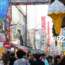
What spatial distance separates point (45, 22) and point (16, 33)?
9.64 ft

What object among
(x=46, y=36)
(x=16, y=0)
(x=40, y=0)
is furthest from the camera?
(x=46, y=36)

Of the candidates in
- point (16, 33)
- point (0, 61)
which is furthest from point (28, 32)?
point (0, 61)

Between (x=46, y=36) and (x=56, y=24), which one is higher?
(x=56, y=24)

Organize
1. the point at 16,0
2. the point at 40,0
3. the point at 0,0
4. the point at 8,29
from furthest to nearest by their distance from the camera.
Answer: the point at 8,29, the point at 16,0, the point at 40,0, the point at 0,0

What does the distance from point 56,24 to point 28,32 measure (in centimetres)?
1532

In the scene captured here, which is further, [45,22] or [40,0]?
[45,22]

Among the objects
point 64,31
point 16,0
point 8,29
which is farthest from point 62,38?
point 8,29

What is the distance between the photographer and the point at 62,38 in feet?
41.5

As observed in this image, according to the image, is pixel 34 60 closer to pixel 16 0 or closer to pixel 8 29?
pixel 16 0

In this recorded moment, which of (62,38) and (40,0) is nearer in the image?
(62,38)

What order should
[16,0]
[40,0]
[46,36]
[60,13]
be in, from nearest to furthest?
1. [60,13]
2. [40,0]
3. [16,0]
4. [46,36]

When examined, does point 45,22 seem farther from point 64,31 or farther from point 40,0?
point 64,31

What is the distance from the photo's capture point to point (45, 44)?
78.7 feet

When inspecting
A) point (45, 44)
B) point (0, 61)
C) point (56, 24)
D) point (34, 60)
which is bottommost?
point (45, 44)
